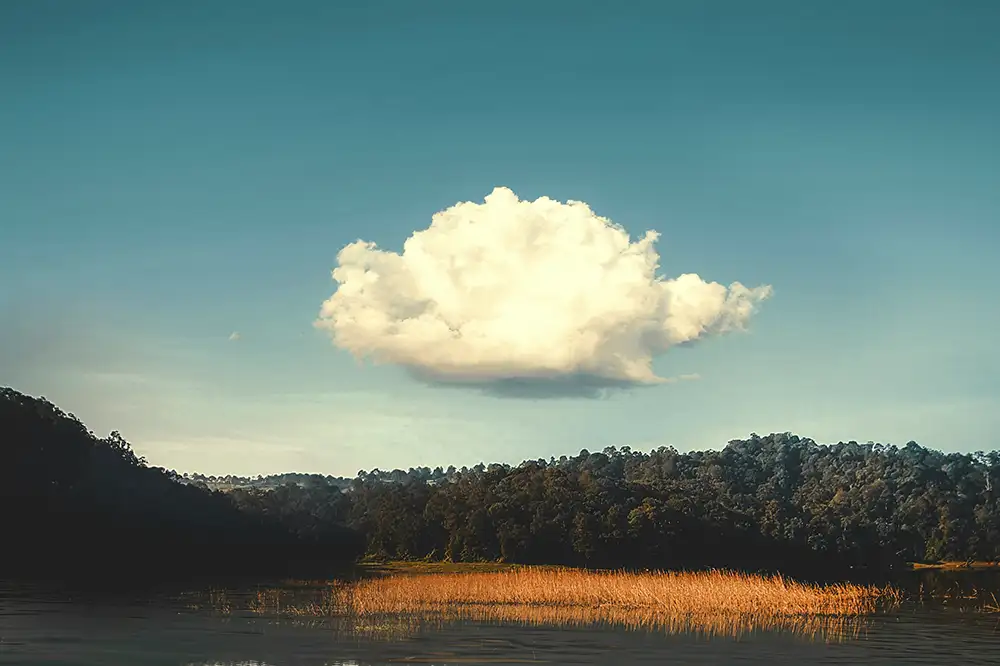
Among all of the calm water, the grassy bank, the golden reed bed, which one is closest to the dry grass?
the golden reed bed

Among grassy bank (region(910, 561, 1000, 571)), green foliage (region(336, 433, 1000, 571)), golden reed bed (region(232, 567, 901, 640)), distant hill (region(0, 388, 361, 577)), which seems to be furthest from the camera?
grassy bank (region(910, 561, 1000, 571))

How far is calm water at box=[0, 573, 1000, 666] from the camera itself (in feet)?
117

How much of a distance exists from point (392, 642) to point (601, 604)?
22667mm

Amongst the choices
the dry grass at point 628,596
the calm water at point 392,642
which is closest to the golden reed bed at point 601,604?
the dry grass at point 628,596

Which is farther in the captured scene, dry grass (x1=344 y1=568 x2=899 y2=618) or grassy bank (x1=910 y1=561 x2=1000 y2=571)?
grassy bank (x1=910 y1=561 x2=1000 y2=571)

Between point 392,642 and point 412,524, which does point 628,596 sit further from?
point 412,524

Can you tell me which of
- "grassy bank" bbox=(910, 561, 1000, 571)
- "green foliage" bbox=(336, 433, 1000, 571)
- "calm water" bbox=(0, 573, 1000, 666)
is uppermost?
"green foliage" bbox=(336, 433, 1000, 571)

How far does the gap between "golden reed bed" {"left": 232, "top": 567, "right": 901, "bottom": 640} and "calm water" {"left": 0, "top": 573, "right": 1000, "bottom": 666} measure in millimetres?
2286

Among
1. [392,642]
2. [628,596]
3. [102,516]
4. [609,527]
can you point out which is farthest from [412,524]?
[392,642]

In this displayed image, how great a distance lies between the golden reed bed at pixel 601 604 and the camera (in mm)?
50500

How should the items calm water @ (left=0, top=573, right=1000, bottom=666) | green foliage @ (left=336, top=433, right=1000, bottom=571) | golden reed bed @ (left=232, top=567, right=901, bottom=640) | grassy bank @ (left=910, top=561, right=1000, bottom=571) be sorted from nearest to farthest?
1. calm water @ (left=0, top=573, right=1000, bottom=666)
2. golden reed bed @ (left=232, top=567, right=901, bottom=640)
3. green foliage @ (left=336, top=433, right=1000, bottom=571)
4. grassy bank @ (left=910, top=561, right=1000, bottom=571)

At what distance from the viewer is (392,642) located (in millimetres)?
40438

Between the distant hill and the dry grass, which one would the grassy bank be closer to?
the distant hill

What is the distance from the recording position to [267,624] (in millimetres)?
46250
